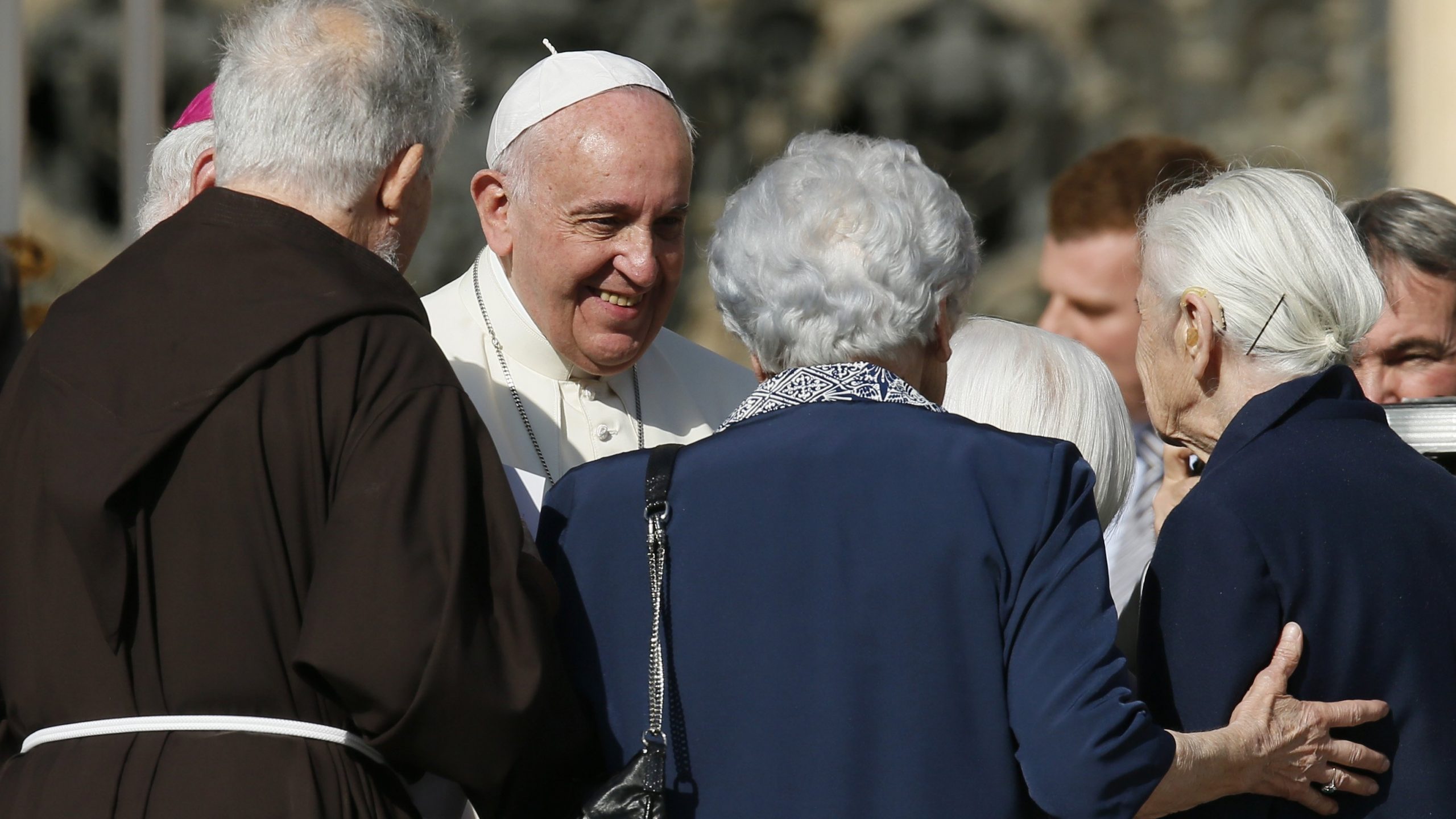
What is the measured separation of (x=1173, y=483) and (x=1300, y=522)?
3.77 ft

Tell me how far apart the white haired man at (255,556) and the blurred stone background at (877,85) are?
3706 mm

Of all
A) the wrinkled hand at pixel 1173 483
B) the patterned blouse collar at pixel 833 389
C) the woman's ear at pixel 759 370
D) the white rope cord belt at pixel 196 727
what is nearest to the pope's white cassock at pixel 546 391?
the wrinkled hand at pixel 1173 483

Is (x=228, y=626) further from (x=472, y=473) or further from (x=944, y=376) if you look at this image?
(x=944, y=376)

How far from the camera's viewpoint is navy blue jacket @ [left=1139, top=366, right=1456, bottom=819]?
2264 millimetres

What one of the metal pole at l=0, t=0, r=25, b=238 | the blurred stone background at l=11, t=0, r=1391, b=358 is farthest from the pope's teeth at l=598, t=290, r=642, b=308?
the metal pole at l=0, t=0, r=25, b=238

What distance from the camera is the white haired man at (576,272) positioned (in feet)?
10.3

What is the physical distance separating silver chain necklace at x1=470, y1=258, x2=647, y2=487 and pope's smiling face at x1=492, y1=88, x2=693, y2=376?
0.16 metres

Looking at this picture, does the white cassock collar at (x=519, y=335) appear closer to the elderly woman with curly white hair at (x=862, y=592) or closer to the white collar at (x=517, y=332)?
the white collar at (x=517, y=332)

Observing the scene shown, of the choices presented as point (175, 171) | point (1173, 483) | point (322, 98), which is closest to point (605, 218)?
point (175, 171)

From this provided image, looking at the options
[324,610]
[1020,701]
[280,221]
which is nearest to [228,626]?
[324,610]

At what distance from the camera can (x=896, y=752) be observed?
6.84ft

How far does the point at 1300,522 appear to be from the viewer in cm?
228

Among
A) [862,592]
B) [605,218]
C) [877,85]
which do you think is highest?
[877,85]

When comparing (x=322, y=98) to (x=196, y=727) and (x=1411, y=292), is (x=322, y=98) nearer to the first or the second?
(x=196, y=727)
